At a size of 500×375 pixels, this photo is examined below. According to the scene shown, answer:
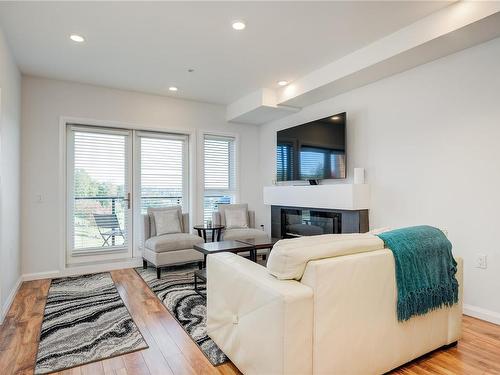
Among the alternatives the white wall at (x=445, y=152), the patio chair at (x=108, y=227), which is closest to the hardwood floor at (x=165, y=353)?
the white wall at (x=445, y=152)

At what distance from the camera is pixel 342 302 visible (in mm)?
1627

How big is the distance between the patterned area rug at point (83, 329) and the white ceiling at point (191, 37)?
2.65 meters

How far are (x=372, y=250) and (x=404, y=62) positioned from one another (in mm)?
2323

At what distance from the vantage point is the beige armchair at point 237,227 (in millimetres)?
4742

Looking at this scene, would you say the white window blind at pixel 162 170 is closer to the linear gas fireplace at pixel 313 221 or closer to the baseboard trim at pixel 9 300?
the linear gas fireplace at pixel 313 221

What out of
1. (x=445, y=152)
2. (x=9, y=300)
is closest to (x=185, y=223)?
(x=9, y=300)

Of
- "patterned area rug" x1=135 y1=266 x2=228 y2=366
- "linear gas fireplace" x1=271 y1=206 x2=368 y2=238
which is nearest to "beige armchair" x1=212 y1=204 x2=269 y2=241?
"linear gas fireplace" x1=271 y1=206 x2=368 y2=238

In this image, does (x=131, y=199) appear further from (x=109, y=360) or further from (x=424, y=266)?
(x=424, y=266)

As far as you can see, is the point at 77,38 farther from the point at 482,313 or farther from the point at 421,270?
the point at 482,313

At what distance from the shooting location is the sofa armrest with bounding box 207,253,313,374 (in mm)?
1491

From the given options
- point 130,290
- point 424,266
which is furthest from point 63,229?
point 424,266

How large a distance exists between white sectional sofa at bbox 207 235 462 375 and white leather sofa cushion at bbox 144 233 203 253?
2.27 metres

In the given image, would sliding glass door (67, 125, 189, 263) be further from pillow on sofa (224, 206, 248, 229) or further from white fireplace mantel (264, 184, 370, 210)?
white fireplace mantel (264, 184, 370, 210)

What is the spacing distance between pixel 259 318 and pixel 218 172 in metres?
4.09
